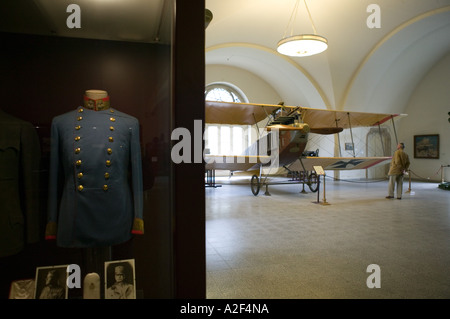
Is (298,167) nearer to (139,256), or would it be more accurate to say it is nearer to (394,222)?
(394,222)

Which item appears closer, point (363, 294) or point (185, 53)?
point (185, 53)

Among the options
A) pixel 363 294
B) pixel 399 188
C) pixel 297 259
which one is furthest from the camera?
pixel 399 188

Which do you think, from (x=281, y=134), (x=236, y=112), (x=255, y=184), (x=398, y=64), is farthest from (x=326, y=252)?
(x=398, y=64)

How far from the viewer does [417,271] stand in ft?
8.66

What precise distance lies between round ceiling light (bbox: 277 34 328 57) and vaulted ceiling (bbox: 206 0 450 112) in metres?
1.62

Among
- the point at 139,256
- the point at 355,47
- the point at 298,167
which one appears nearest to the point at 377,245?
the point at 139,256

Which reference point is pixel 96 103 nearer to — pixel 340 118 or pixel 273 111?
pixel 273 111

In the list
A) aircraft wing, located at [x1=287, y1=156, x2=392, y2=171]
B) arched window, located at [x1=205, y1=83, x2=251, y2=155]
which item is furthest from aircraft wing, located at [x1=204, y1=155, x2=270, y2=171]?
arched window, located at [x1=205, y1=83, x2=251, y2=155]

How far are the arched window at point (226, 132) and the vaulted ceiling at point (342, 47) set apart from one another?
4.55 ft

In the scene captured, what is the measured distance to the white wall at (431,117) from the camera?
12.9 metres

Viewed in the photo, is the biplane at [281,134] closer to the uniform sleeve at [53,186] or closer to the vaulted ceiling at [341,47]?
the vaulted ceiling at [341,47]

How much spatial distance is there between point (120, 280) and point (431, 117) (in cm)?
1644

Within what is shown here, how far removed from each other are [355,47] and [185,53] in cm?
1151

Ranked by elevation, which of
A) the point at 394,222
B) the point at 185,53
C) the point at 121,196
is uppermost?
the point at 185,53
